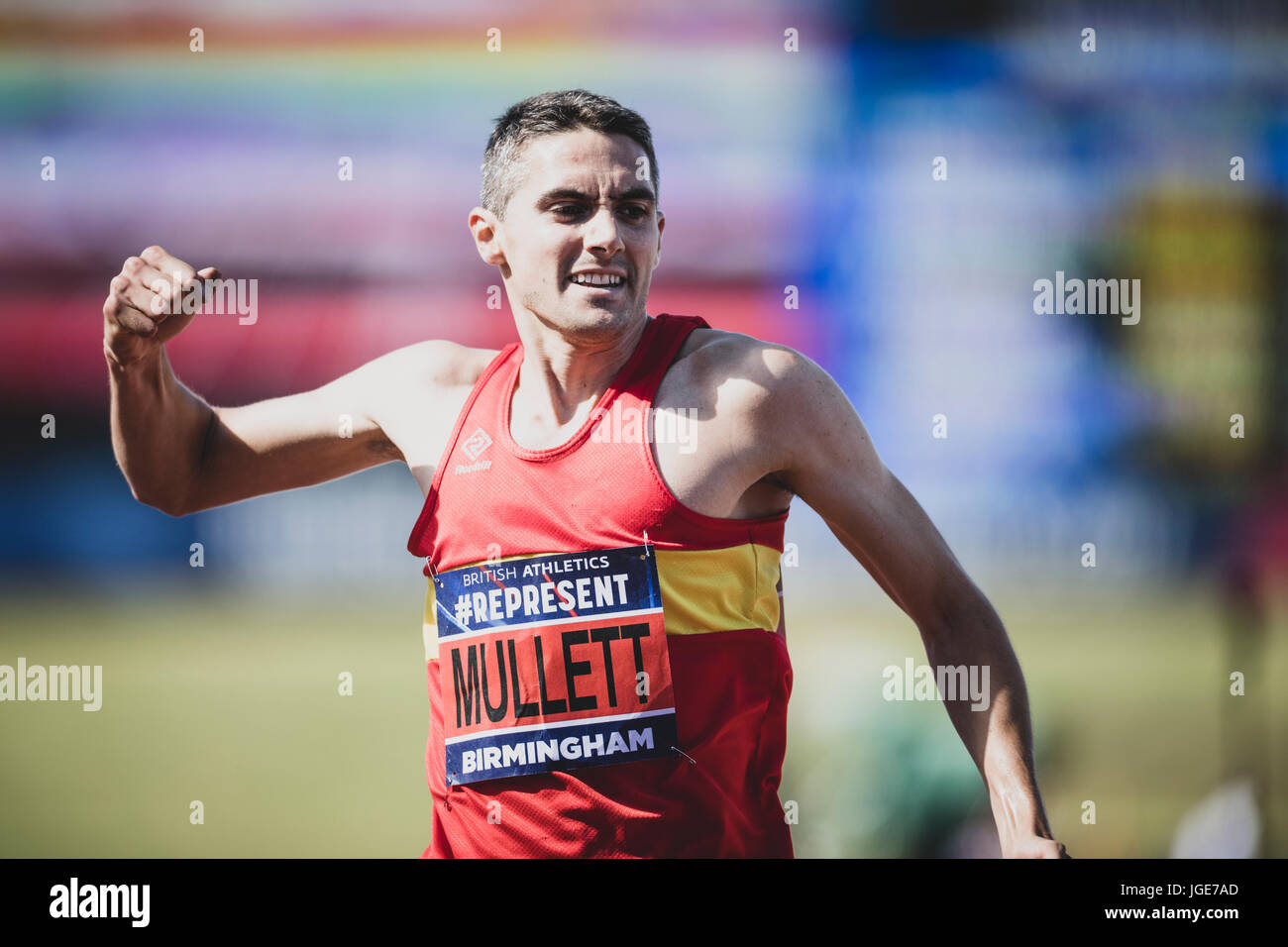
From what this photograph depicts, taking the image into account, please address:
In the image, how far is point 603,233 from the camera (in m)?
1.90

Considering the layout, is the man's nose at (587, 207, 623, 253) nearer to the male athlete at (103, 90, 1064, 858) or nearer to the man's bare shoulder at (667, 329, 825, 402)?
the male athlete at (103, 90, 1064, 858)

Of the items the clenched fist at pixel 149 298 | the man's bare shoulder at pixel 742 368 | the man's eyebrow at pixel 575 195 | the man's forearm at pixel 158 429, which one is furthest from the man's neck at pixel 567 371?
the man's forearm at pixel 158 429

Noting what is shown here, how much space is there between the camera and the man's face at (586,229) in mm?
1920

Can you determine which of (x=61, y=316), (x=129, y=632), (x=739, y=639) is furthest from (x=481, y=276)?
(x=739, y=639)

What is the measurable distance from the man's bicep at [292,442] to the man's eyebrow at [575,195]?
515 millimetres

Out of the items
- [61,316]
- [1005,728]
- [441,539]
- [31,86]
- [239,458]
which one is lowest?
[1005,728]

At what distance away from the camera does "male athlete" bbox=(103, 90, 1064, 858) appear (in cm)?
182

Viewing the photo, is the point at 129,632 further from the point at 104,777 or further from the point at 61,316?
the point at 61,316

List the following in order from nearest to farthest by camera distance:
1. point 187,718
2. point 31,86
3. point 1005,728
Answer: point 1005,728 → point 31,86 → point 187,718

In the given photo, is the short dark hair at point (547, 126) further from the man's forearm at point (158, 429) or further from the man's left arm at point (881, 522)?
the man's forearm at point (158, 429)

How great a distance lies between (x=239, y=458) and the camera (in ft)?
7.36

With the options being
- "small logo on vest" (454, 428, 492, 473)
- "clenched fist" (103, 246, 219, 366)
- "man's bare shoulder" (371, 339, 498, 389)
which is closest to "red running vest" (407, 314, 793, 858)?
"small logo on vest" (454, 428, 492, 473)

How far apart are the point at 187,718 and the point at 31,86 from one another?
6.72ft

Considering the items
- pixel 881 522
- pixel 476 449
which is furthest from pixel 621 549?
pixel 881 522
